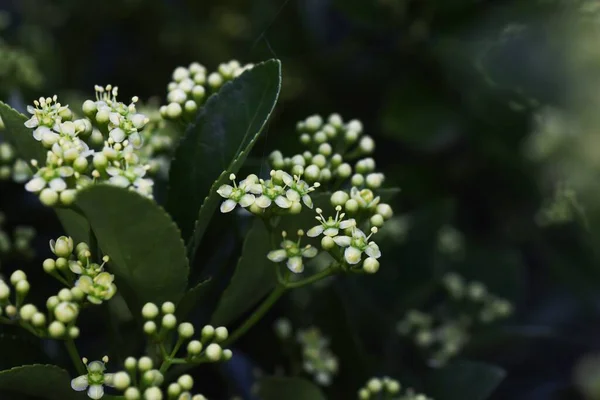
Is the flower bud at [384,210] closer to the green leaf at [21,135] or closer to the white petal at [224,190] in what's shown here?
the white petal at [224,190]

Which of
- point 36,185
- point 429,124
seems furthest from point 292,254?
point 429,124

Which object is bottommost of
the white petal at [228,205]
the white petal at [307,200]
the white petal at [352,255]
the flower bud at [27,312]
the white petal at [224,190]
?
the flower bud at [27,312]

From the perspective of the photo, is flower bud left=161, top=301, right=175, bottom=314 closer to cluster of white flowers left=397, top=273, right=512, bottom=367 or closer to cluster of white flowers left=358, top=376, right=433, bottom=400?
cluster of white flowers left=358, top=376, right=433, bottom=400

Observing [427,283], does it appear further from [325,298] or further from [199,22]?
[199,22]

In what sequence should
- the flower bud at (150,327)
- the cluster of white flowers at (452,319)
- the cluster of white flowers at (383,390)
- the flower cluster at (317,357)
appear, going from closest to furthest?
1. the flower bud at (150,327)
2. the cluster of white flowers at (383,390)
3. the flower cluster at (317,357)
4. the cluster of white flowers at (452,319)

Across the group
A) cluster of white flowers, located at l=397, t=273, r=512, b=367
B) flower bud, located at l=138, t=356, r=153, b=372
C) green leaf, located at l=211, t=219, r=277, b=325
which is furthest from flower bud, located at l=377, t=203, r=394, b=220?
cluster of white flowers, located at l=397, t=273, r=512, b=367

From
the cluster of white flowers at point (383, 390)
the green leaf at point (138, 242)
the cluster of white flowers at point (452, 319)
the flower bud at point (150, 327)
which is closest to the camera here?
the green leaf at point (138, 242)

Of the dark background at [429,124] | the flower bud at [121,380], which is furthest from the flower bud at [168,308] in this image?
the dark background at [429,124]
